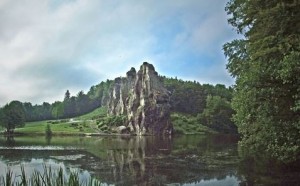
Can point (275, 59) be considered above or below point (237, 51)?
below

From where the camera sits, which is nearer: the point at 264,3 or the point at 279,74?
the point at 279,74

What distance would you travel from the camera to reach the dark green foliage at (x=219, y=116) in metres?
181

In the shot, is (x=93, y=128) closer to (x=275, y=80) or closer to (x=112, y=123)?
(x=112, y=123)

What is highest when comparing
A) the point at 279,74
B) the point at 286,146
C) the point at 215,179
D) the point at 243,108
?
the point at 279,74

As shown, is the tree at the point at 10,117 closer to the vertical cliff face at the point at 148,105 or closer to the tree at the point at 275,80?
the vertical cliff face at the point at 148,105

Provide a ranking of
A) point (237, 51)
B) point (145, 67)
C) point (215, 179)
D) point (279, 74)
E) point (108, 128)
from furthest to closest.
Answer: point (145, 67)
point (108, 128)
point (237, 51)
point (215, 179)
point (279, 74)

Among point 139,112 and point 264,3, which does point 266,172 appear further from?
point 139,112

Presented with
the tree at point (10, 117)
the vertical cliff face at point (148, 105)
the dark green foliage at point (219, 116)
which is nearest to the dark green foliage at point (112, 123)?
the vertical cliff face at point (148, 105)

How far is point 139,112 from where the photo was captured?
18138 centimetres

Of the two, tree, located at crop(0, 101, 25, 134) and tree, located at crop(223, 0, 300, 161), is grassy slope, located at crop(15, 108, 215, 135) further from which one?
tree, located at crop(223, 0, 300, 161)

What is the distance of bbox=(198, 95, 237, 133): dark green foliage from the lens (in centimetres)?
18138

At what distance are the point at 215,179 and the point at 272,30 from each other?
1761cm

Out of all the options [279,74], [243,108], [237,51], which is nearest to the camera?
[279,74]

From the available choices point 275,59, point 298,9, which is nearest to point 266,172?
point 275,59
